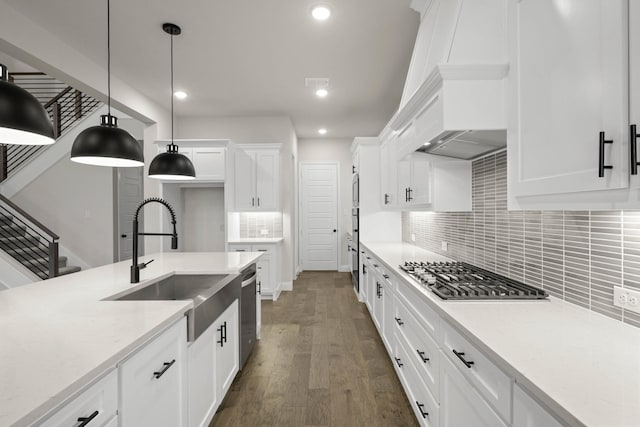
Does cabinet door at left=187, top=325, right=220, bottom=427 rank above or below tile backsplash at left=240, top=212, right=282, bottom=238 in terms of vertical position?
below

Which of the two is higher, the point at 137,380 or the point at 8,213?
the point at 8,213

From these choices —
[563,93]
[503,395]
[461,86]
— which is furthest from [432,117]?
[503,395]

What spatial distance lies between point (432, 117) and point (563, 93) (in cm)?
70

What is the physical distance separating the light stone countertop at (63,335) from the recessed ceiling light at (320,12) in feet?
7.95

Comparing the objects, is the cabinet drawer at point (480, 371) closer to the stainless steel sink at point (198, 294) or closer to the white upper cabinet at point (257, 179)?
the stainless steel sink at point (198, 294)

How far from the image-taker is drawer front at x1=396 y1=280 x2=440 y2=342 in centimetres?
158

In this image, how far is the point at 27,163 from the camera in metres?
5.49

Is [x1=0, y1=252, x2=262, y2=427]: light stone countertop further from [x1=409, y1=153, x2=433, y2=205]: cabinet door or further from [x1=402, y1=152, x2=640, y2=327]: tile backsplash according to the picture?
[x1=409, y1=153, x2=433, y2=205]: cabinet door

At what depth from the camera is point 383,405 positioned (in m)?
2.23

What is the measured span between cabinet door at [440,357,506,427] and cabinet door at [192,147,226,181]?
4152mm

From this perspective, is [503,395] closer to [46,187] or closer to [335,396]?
[335,396]

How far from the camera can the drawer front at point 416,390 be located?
5.38 ft

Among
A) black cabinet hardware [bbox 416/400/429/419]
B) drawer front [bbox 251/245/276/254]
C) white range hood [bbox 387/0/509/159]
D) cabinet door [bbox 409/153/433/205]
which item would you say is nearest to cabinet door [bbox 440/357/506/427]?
black cabinet hardware [bbox 416/400/429/419]

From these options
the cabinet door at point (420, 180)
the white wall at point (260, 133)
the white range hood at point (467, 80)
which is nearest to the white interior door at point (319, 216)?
the white wall at point (260, 133)
